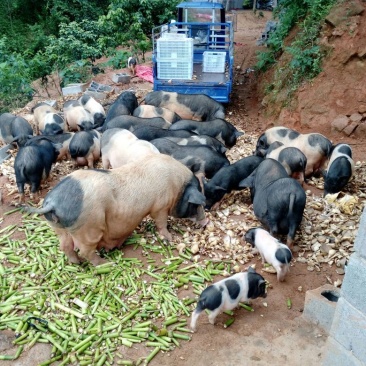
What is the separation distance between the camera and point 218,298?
4180 mm

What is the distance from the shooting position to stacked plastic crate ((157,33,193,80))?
967 cm

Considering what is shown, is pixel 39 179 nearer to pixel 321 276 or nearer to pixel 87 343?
pixel 87 343

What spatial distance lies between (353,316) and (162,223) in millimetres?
2911

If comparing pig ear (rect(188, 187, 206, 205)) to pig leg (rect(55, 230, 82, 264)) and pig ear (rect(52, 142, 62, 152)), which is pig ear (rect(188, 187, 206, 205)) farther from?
pig ear (rect(52, 142, 62, 152))

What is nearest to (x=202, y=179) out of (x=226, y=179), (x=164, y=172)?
(x=226, y=179)

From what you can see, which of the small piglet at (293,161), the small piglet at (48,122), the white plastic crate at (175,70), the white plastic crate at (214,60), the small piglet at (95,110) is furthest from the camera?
the white plastic crate at (214,60)

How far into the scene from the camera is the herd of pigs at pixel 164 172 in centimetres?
473

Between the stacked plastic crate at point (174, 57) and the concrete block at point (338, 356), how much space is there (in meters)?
7.64

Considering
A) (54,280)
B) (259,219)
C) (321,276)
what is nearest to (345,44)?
(259,219)

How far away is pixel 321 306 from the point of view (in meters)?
4.23

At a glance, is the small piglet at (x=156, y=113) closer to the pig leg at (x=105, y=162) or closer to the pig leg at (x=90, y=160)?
the pig leg at (x=90, y=160)

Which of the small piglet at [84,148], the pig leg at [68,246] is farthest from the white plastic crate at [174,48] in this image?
the pig leg at [68,246]

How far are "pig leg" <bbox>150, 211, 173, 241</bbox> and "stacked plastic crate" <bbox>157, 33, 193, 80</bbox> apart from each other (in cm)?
529

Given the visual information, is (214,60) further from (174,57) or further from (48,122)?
(48,122)
